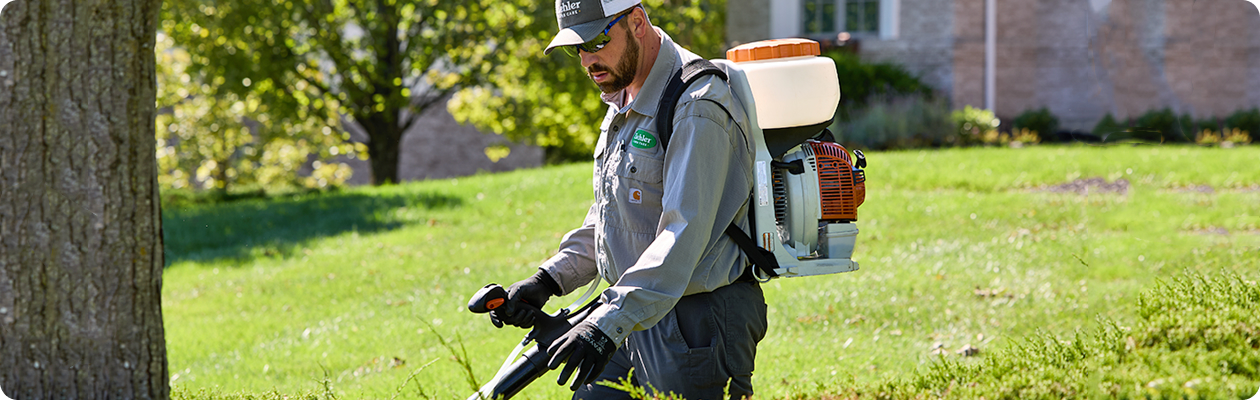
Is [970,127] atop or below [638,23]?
below

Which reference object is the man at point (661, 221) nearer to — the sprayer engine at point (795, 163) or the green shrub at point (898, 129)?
the sprayer engine at point (795, 163)

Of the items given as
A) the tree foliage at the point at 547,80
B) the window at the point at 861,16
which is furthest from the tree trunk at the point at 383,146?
the window at the point at 861,16

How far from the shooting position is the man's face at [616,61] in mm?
2648

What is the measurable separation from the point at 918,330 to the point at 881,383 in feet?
5.50

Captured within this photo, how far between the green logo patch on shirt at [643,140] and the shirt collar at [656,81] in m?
0.06

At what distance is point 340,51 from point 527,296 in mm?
13579

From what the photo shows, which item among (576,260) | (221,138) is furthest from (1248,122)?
(221,138)

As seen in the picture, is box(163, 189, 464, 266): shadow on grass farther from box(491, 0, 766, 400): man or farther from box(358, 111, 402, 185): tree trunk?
box(491, 0, 766, 400): man

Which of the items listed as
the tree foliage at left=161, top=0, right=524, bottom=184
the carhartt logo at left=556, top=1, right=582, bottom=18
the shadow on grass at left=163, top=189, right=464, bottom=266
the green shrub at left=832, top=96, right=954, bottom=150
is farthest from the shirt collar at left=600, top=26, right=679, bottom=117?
the tree foliage at left=161, top=0, right=524, bottom=184

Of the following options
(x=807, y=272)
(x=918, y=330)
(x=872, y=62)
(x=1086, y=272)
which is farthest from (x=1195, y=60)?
(x=807, y=272)

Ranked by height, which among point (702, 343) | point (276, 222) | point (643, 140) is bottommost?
point (276, 222)

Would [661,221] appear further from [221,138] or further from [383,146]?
[221,138]

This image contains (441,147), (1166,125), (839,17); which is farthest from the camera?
(441,147)

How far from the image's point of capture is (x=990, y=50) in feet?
52.6
